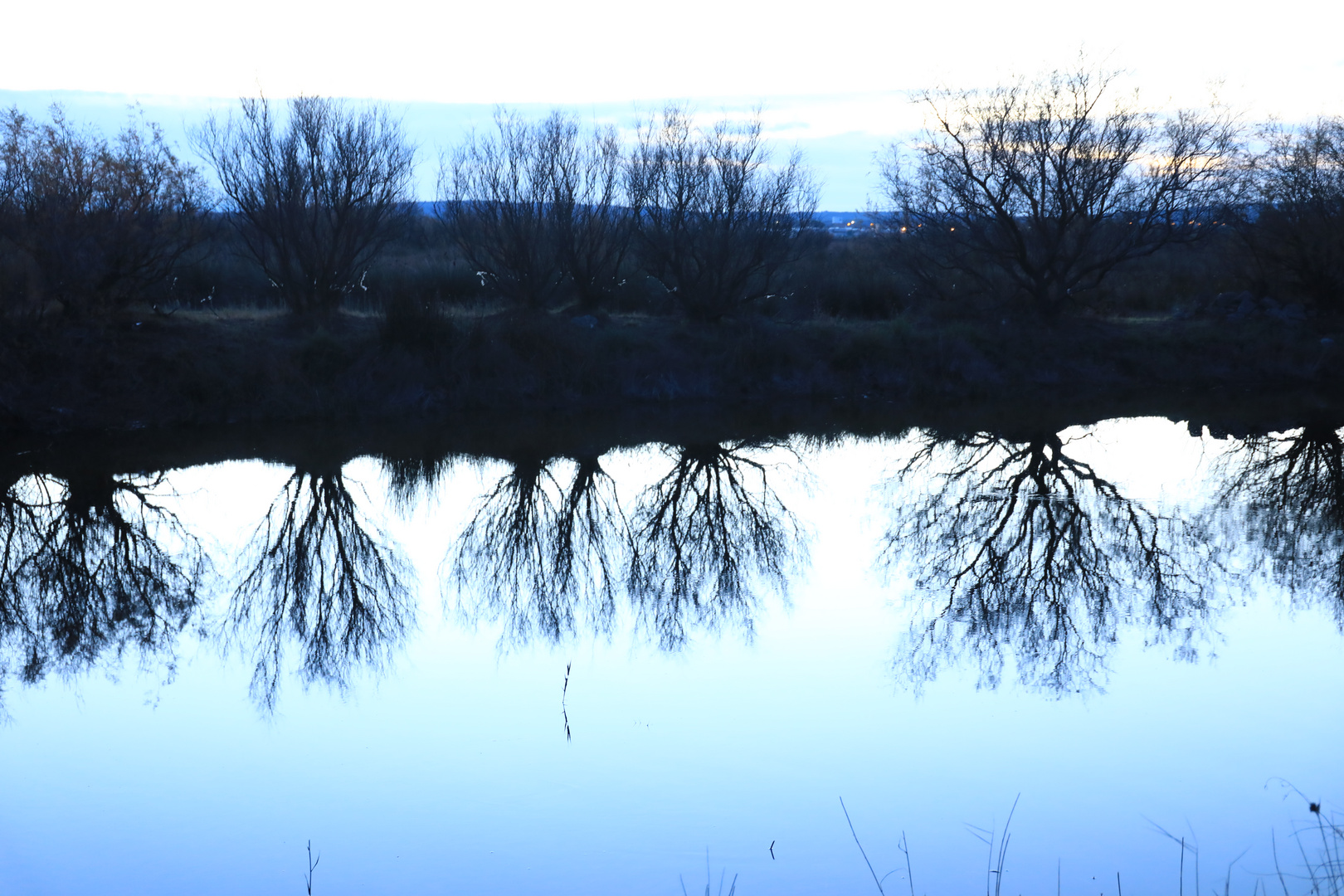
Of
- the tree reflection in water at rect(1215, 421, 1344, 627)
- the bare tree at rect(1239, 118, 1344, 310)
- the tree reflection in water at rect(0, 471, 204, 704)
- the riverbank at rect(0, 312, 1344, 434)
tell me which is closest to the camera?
the tree reflection in water at rect(0, 471, 204, 704)

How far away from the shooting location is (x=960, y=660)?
26.0 ft

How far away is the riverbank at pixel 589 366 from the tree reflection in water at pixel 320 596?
254 inches

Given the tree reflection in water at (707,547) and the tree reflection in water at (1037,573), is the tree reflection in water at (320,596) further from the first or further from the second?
the tree reflection in water at (1037,573)

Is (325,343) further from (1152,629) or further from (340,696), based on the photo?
(1152,629)

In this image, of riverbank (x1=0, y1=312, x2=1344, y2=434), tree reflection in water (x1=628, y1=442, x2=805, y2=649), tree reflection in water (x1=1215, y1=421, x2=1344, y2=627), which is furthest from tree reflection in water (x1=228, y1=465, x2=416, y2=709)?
tree reflection in water (x1=1215, y1=421, x2=1344, y2=627)

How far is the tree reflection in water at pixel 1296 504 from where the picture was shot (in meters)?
9.94

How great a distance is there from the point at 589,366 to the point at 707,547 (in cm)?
1017

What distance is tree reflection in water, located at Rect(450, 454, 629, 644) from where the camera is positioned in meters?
9.04

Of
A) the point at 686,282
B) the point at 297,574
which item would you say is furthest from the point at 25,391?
the point at 686,282

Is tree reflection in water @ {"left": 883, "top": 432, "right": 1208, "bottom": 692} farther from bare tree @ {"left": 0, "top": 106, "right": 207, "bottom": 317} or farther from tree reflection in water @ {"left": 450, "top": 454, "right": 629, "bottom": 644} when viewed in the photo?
bare tree @ {"left": 0, "top": 106, "right": 207, "bottom": 317}

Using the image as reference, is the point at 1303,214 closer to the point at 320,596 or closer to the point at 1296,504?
the point at 1296,504

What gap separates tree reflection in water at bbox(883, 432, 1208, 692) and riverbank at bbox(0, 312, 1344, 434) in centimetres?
720

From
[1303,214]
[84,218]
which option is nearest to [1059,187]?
[1303,214]

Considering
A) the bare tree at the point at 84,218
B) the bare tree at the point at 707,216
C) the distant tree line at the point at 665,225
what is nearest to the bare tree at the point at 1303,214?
the distant tree line at the point at 665,225
